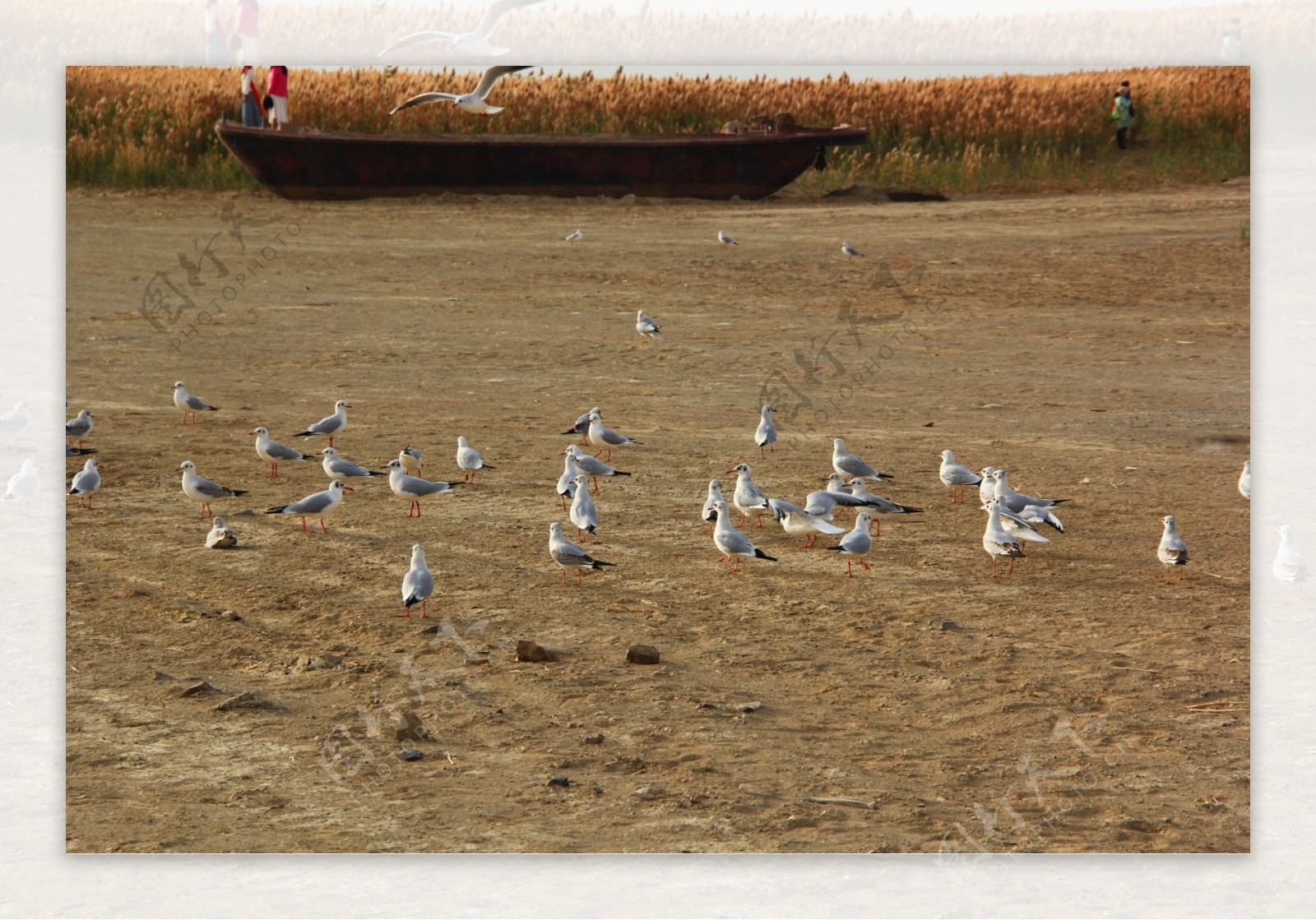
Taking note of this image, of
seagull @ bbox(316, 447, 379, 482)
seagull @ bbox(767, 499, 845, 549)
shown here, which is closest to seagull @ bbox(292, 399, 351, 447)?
seagull @ bbox(316, 447, 379, 482)

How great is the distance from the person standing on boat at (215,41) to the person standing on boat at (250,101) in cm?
142

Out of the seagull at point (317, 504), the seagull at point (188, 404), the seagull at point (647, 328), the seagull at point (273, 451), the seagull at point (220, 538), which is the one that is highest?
the seagull at point (647, 328)

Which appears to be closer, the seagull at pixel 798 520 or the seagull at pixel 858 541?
the seagull at pixel 858 541

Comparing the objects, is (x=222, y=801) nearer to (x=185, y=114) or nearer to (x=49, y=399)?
(x=49, y=399)

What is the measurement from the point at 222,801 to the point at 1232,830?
14.8 ft

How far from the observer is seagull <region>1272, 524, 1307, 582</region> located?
29.8ft

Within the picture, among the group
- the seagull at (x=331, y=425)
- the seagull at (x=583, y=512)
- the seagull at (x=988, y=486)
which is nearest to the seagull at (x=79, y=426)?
the seagull at (x=331, y=425)

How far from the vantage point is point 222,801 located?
287 inches

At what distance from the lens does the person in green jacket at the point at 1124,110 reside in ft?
37.8

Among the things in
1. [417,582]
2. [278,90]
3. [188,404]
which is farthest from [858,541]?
[188,404]

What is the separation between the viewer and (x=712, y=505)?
11023mm

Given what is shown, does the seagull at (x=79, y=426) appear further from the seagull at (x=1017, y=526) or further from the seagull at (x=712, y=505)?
the seagull at (x=1017, y=526)

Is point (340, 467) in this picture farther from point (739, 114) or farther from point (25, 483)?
point (739, 114)

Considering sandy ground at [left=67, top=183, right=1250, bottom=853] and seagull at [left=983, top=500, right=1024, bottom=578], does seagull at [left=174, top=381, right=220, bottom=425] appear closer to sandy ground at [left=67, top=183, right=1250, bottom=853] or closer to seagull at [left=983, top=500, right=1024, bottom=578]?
sandy ground at [left=67, top=183, right=1250, bottom=853]
